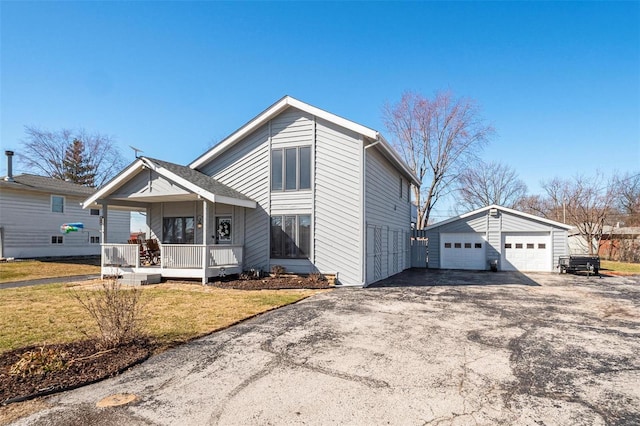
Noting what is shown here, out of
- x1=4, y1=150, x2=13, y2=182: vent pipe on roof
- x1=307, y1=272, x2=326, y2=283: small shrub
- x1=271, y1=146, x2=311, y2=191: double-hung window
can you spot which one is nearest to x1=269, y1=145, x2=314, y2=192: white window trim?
x1=271, y1=146, x2=311, y2=191: double-hung window

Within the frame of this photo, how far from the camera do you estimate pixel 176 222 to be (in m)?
14.3

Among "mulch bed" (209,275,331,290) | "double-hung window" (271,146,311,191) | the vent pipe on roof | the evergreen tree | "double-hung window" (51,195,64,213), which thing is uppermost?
the evergreen tree

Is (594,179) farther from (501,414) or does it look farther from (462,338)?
(501,414)

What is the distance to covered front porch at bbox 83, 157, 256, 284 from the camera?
12.0 m

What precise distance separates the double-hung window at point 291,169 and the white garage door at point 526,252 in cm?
1232

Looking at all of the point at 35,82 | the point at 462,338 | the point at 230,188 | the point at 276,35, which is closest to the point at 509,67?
the point at 276,35

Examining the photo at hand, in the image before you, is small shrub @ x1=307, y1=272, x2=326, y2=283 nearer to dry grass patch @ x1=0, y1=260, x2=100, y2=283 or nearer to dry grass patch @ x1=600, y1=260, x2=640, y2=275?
dry grass patch @ x1=0, y1=260, x2=100, y2=283

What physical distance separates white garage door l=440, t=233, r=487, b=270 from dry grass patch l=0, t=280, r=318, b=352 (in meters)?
11.3

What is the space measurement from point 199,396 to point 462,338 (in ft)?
14.2

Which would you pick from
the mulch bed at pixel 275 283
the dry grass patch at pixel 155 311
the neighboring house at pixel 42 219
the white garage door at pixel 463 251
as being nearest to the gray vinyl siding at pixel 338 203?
the mulch bed at pixel 275 283

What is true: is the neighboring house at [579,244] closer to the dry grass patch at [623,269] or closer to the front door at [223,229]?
the dry grass patch at [623,269]

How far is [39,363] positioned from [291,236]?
28.9ft

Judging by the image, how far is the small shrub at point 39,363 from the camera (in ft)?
13.2

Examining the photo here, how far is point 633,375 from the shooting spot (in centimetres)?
427
